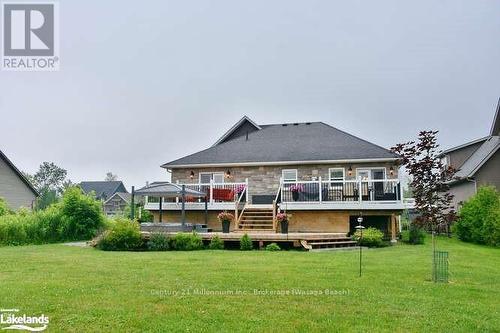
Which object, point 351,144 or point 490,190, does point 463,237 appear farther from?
point 351,144

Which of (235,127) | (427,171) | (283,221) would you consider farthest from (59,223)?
(427,171)

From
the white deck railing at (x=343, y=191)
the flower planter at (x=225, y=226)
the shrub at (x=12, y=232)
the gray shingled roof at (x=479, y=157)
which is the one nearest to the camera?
the flower planter at (x=225, y=226)

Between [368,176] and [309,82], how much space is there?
6430 mm

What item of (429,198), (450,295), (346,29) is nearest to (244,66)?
(346,29)

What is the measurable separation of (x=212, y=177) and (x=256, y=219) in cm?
481

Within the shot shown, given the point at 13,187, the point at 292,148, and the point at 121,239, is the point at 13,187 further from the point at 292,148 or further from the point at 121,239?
the point at 292,148

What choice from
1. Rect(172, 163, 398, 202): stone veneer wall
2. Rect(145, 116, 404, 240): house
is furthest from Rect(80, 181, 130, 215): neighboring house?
Rect(172, 163, 398, 202): stone veneer wall

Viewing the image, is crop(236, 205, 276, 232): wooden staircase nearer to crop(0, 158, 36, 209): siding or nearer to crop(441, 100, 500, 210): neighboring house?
crop(441, 100, 500, 210): neighboring house

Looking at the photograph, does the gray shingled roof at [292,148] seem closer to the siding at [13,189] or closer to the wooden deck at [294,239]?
the wooden deck at [294,239]

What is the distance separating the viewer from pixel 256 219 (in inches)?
621

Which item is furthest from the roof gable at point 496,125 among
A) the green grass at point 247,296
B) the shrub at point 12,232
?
the shrub at point 12,232
